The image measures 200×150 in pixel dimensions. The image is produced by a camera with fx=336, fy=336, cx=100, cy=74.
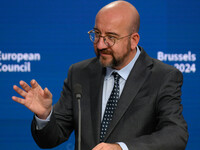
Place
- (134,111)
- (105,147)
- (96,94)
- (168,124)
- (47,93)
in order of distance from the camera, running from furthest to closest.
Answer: (96,94) → (134,111) → (168,124) → (47,93) → (105,147)

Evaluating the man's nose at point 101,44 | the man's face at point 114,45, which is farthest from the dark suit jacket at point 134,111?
the man's nose at point 101,44

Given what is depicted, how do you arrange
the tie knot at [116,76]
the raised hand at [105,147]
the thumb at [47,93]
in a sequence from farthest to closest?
the tie knot at [116,76] → the thumb at [47,93] → the raised hand at [105,147]

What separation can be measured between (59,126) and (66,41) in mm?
1393

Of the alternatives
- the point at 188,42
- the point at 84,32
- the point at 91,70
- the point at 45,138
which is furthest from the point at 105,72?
the point at 188,42

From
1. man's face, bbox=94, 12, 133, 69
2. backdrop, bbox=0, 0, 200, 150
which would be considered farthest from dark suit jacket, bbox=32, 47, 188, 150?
backdrop, bbox=0, 0, 200, 150

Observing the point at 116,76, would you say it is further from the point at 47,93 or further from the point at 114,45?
the point at 47,93

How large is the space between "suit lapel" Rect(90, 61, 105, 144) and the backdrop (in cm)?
113

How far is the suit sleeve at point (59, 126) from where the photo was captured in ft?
6.68

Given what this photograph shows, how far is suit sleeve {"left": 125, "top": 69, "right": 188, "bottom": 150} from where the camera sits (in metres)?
1.82

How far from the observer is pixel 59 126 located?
2.21 meters

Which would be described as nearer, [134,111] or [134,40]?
[134,111]

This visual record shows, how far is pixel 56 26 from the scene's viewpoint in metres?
3.42

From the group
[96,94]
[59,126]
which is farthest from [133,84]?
[59,126]

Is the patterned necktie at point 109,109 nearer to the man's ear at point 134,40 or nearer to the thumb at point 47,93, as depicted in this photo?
the man's ear at point 134,40
